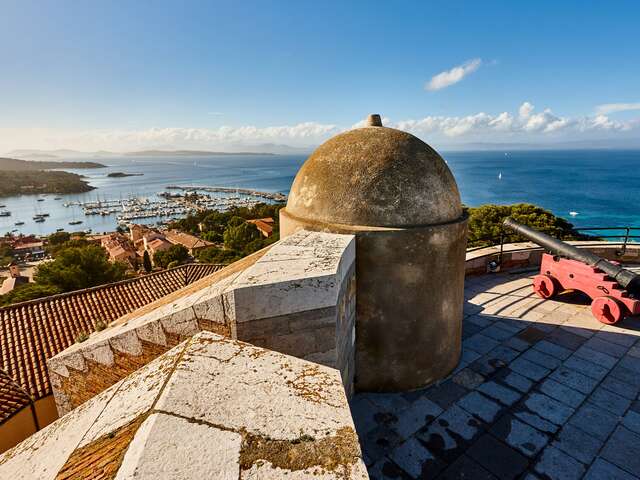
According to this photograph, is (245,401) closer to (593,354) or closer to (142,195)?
(593,354)

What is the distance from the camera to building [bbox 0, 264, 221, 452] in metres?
8.34

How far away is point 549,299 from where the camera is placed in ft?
23.7

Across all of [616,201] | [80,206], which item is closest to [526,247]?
[616,201]

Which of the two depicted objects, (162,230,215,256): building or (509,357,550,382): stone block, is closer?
(509,357,550,382): stone block

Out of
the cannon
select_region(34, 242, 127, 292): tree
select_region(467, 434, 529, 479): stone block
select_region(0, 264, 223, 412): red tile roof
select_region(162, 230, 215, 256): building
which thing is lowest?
select_region(162, 230, 215, 256): building

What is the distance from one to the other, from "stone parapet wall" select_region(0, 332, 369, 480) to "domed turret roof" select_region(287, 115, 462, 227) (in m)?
2.47

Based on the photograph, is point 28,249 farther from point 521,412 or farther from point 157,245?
point 521,412

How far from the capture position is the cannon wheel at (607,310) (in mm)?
5914

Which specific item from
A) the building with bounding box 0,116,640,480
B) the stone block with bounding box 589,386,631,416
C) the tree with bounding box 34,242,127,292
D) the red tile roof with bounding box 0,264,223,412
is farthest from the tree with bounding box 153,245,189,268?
the stone block with bounding box 589,386,631,416

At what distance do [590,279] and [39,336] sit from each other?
14451mm

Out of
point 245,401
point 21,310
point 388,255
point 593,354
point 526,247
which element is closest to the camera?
point 245,401

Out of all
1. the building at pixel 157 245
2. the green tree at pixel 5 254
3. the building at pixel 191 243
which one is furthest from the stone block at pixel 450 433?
the green tree at pixel 5 254

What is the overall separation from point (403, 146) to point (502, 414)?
3481mm

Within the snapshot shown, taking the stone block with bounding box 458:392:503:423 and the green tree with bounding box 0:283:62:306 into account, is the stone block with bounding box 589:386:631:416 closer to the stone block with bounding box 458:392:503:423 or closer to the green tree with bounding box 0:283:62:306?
the stone block with bounding box 458:392:503:423
